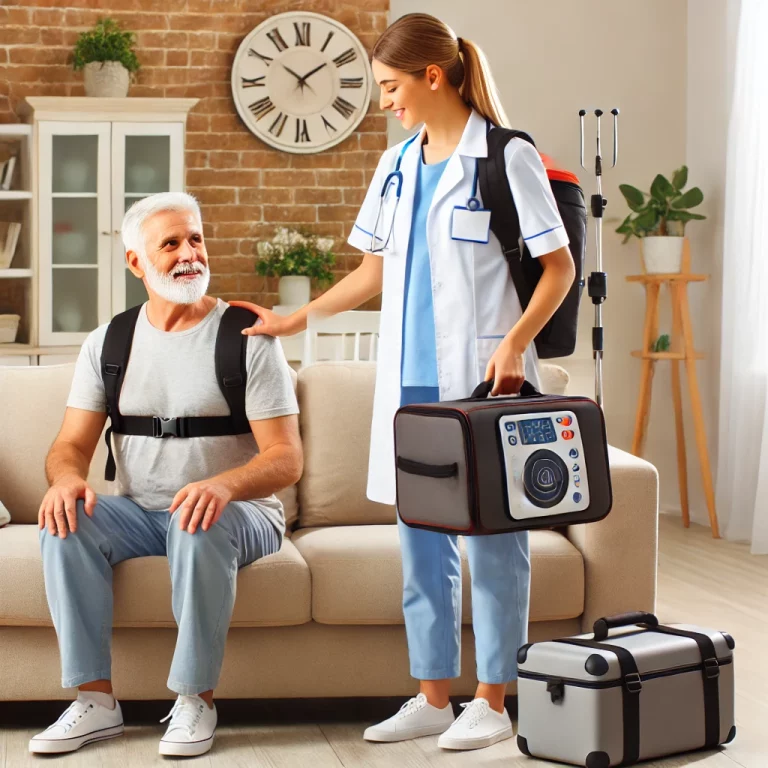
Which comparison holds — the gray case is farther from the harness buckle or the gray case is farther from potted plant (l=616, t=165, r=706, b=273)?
potted plant (l=616, t=165, r=706, b=273)

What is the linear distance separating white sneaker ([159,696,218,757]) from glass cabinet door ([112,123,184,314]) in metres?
3.07

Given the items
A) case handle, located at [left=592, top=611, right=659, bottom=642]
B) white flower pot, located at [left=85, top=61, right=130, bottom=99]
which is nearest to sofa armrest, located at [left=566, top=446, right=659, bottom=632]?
case handle, located at [left=592, top=611, right=659, bottom=642]

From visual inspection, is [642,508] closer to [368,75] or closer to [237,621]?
[237,621]

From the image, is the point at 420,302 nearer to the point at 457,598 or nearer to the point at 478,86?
the point at 478,86

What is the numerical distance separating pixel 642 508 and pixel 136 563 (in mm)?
1061

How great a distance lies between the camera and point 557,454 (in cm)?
198

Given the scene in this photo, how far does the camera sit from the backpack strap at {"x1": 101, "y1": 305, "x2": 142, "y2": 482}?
7.59ft

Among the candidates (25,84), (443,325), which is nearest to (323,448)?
(443,325)

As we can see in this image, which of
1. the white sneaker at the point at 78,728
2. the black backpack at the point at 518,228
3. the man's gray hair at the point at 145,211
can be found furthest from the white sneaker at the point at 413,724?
the man's gray hair at the point at 145,211

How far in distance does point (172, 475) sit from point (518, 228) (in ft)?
2.79

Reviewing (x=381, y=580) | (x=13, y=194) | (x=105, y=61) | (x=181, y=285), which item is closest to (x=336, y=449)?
(x=381, y=580)

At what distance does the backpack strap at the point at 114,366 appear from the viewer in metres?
2.31

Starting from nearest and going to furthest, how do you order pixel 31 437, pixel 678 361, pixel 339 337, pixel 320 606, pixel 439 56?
pixel 439 56 < pixel 320 606 < pixel 31 437 < pixel 339 337 < pixel 678 361

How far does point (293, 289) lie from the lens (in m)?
5.06
